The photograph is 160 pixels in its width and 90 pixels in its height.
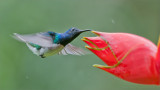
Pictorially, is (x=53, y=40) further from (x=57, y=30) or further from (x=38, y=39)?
(x=57, y=30)

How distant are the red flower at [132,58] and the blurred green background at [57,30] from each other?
1.70 meters

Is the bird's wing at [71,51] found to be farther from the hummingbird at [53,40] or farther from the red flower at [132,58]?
the red flower at [132,58]

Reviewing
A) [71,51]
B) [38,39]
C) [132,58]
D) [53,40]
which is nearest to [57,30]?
[71,51]

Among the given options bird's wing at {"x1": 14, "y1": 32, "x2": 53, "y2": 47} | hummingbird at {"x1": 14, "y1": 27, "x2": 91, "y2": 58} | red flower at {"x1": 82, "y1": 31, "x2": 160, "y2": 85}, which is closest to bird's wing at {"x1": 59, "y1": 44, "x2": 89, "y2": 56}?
hummingbird at {"x1": 14, "y1": 27, "x2": 91, "y2": 58}

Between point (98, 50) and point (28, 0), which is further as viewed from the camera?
point (28, 0)

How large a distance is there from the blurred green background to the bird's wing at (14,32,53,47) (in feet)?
4.46

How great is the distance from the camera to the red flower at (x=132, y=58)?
6.24 ft

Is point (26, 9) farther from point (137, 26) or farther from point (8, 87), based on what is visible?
point (137, 26)

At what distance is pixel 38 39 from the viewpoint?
213cm

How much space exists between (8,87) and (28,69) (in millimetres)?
284

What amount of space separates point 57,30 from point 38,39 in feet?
4.91

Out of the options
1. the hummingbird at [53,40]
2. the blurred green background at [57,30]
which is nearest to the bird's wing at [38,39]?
the hummingbird at [53,40]

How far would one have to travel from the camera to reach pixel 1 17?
3611 mm

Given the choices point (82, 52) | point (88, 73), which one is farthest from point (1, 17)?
point (82, 52)
